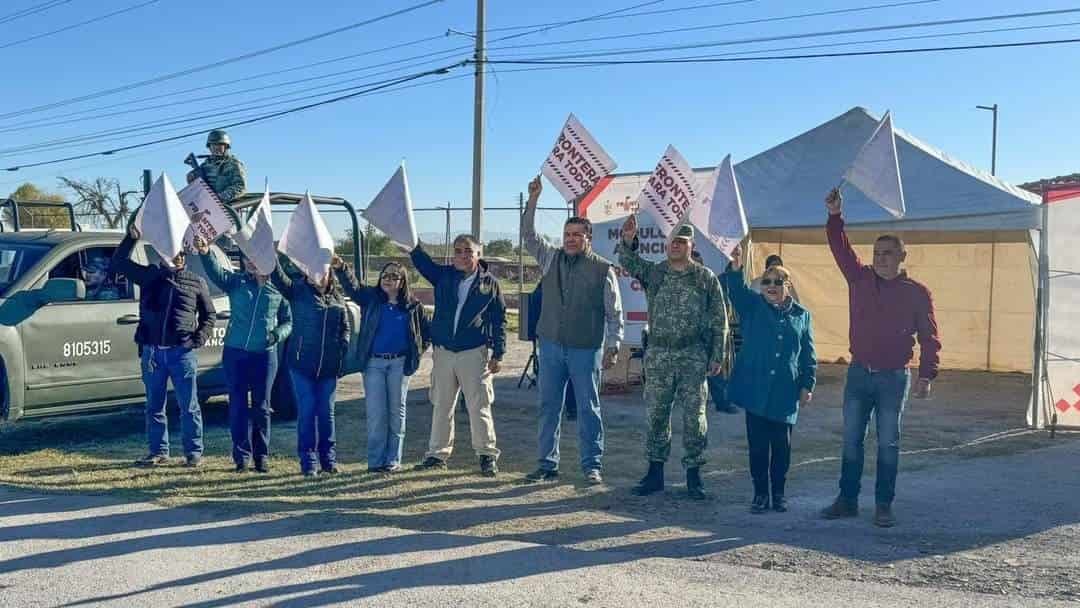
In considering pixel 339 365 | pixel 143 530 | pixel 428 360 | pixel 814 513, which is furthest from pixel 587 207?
pixel 143 530

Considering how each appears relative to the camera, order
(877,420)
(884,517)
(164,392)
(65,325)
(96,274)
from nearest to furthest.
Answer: (884,517), (877,420), (164,392), (65,325), (96,274)

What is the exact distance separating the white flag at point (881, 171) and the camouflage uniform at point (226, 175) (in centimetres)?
570

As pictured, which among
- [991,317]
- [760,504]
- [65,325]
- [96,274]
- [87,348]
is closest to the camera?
[760,504]

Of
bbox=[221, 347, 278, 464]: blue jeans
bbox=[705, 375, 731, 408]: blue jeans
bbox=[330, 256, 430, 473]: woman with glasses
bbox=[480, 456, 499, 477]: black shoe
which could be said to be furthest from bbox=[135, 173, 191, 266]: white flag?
bbox=[705, 375, 731, 408]: blue jeans

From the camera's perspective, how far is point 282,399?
400 inches

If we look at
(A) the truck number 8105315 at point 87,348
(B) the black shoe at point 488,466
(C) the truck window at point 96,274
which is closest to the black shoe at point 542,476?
(B) the black shoe at point 488,466

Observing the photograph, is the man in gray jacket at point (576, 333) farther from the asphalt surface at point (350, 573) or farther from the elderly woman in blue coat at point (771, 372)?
the asphalt surface at point (350, 573)

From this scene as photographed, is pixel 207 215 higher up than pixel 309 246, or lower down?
higher up

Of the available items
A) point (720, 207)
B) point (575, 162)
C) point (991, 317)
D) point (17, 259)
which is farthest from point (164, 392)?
→ point (991, 317)

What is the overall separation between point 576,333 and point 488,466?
125cm

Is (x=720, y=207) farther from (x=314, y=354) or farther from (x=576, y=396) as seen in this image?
(x=314, y=354)

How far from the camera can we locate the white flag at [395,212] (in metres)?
7.80

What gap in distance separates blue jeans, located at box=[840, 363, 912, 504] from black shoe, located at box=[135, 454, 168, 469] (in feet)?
16.4

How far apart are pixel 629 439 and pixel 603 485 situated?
2232 mm
